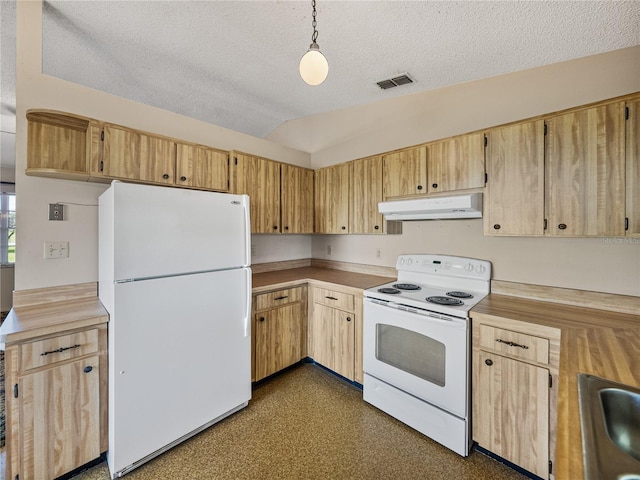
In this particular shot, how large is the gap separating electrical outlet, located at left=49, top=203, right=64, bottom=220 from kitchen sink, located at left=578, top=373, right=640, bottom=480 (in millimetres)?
2839

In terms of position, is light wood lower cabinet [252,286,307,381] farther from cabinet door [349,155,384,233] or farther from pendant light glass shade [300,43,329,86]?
pendant light glass shade [300,43,329,86]

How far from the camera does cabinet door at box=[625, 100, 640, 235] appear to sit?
152cm

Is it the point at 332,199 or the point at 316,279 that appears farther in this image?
the point at 332,199

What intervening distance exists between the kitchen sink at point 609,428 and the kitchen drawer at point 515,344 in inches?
25.7

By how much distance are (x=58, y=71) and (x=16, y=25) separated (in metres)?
0.52

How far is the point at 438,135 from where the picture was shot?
257 cm

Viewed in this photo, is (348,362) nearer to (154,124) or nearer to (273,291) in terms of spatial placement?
(273,291)

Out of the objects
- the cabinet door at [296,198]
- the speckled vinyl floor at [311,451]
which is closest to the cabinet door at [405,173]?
the cabinet door at [296,198]

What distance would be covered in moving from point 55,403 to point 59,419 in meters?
0.10

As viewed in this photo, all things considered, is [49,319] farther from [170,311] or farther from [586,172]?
[586,172]

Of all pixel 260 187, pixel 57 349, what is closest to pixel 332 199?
pixel 260 187

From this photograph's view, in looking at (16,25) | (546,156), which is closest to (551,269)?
(546,156)

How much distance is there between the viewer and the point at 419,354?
198cm

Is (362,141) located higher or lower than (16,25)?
lower
